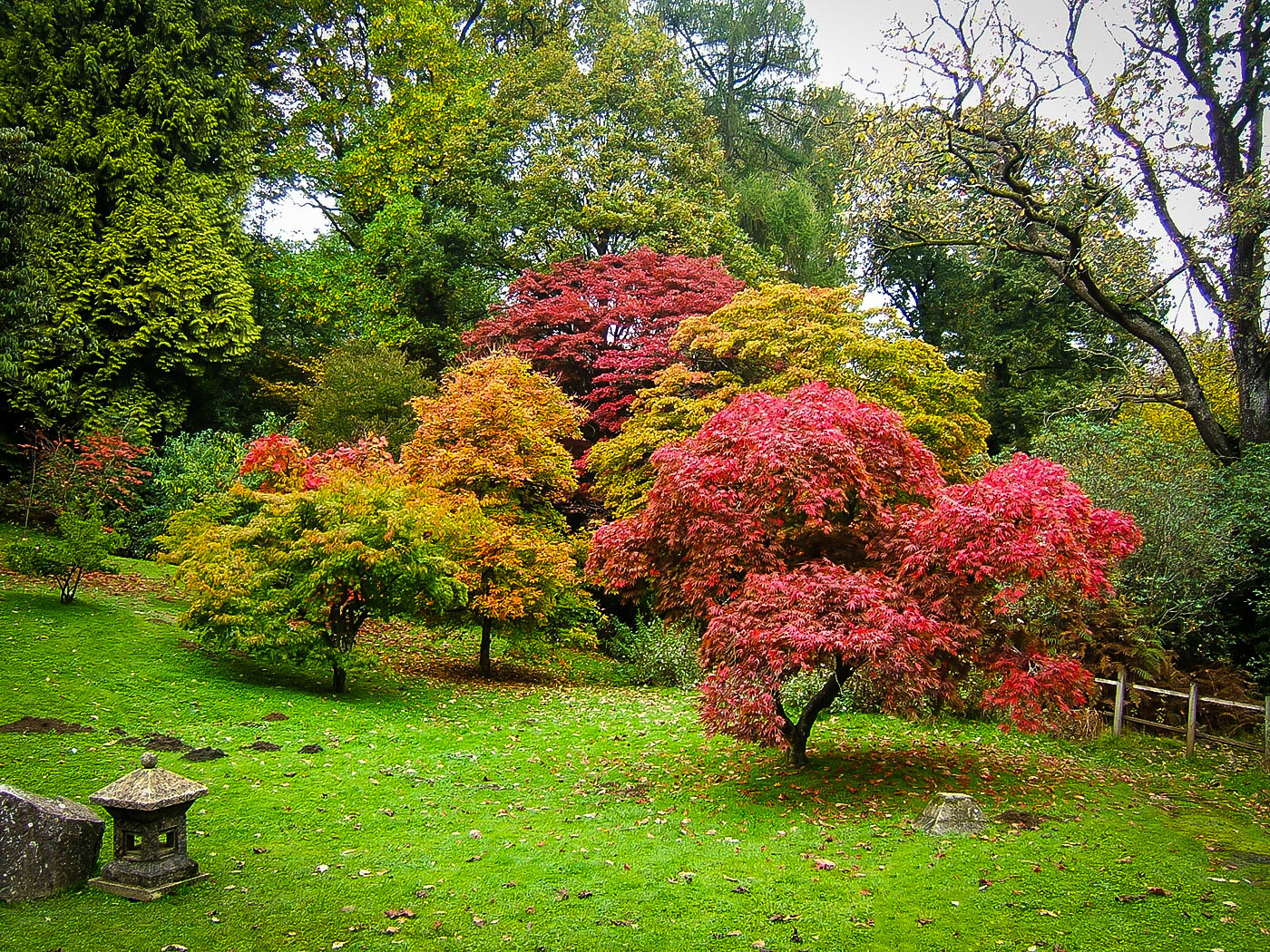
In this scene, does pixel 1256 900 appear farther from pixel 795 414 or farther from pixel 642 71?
pixel 642 71

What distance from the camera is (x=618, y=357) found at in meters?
19.8

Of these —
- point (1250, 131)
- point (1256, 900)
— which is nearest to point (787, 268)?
point (1250, 131)

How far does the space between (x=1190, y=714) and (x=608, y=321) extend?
14.3 m

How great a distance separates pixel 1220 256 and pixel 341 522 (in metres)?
14.8

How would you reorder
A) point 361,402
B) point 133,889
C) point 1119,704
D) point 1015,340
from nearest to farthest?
point 133,889
point 1119,704
point 361,402
point 1015,340

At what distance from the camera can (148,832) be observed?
5867 millimetres

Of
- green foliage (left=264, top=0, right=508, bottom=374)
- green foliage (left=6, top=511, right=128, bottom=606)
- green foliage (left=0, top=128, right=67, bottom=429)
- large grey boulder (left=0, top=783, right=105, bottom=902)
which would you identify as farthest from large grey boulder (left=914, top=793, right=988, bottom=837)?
green foliage (left=264, top=0, right=508, bottom=374)

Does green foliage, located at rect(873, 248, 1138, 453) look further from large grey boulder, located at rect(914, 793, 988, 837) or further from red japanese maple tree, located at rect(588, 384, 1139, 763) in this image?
large grey boulder, located at rect(914, 793, 988, 837)

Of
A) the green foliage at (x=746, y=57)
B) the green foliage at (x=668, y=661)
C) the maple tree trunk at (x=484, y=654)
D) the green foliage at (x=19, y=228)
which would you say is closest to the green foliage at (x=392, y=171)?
the green foliage at (x=19, y=228)

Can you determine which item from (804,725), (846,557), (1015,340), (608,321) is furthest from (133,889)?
(1015,340)

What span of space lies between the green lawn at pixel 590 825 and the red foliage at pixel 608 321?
363 inches

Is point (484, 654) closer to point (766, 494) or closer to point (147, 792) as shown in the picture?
point (766, 494)

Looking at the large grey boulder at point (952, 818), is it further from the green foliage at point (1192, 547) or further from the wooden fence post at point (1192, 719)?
the green foliage at point (1192, 547)

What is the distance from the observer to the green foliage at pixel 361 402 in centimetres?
1964
